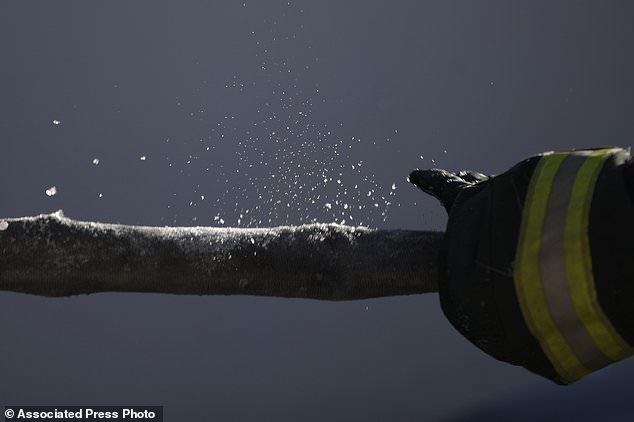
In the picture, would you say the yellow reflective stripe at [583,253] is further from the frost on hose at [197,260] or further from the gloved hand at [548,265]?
the frost on hose at [197,260]

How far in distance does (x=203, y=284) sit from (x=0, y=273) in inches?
6.4

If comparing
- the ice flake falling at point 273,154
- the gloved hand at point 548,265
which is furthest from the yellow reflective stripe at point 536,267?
the ice flake falling at point 273,154

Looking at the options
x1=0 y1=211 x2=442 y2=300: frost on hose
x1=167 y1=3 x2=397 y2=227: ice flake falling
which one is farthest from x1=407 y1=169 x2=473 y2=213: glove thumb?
x1=167 y1=3 x2=397 y2=227: ice flake falling

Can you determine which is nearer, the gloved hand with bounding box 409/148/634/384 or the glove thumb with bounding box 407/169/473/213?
the gloved hand with bounding box 409/148/634/384

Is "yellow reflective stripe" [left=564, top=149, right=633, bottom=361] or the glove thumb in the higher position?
the glove thumb

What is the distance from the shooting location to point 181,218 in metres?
1.75

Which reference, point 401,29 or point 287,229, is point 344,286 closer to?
point 287,229

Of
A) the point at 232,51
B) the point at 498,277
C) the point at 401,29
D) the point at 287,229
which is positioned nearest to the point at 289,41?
the point at 232,51

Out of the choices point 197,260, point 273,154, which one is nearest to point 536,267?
point 197,260

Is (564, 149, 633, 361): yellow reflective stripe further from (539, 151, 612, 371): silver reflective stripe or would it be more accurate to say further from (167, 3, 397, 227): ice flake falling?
(167, 3, 397, 227): ice flake falling

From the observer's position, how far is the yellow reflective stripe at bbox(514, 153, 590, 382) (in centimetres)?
52

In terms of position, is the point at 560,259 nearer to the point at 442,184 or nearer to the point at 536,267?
the point at 536,267

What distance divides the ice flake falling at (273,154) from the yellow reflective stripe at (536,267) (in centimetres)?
115

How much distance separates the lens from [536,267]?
521 millimetres
